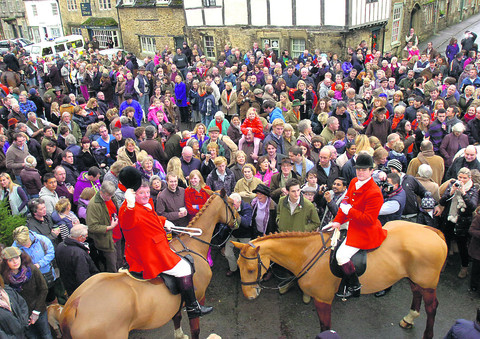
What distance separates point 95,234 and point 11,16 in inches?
1771

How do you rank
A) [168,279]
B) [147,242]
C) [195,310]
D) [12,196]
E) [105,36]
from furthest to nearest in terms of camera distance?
[105,36] → [12,196] → [195,310] → [168,279] → [147,242]

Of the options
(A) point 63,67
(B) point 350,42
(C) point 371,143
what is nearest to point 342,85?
(C) point 371,143

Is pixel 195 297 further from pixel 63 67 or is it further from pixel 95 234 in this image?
pixel 63 67

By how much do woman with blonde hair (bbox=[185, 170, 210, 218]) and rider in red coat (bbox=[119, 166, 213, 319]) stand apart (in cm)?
183

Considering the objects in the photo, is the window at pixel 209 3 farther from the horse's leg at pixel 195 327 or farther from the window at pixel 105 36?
the horse's leg at pixel 195 327

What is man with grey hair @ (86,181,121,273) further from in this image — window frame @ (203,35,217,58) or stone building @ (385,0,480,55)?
stone building @ (385,0,480,55)

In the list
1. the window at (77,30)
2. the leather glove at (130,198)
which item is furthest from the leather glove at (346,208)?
the window at (77,30)

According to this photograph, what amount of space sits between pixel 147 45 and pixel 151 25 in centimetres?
164

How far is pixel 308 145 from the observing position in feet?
29.1

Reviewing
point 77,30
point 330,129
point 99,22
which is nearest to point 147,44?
point 99,22

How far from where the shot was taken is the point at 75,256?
19.4ft

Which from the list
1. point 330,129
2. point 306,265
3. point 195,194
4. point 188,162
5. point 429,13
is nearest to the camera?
point 306,265

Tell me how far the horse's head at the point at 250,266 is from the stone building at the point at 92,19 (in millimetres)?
28858

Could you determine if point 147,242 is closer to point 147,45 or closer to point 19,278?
point 19,278
